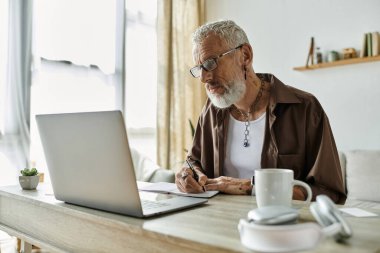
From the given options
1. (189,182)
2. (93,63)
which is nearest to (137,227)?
(189,182)

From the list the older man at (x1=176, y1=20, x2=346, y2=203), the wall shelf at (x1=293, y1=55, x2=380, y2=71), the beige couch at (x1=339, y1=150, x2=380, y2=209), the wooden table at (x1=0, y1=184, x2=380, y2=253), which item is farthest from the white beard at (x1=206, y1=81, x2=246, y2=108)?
the wall shelf at (x1=293, y1=55, x2=380, y2=71)

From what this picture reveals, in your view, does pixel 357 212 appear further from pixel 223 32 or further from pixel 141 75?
pixel 141 75

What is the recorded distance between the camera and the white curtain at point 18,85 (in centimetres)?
273

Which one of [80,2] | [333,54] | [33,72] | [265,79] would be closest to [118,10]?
[80,2]

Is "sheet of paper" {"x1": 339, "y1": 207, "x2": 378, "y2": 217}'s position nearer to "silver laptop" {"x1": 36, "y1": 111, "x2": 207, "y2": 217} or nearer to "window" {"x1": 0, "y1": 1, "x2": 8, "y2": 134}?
"silver laptop" {"x1": 36, "y1": 111, "x2": 207, "y2": 217}

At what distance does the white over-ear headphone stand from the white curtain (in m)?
2.50

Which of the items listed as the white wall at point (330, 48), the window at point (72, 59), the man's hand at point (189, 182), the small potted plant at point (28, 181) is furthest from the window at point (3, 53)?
the white wall at point (330, 48)

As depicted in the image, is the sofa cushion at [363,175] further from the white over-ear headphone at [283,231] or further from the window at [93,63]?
the white over-ear headphone at [283,231]

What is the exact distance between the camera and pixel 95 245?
3.04 feet

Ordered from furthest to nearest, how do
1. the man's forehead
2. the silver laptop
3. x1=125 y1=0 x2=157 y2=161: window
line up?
x1=125 y1=0 x2=157 y2=161: window
the man's forehead
the silver laptop

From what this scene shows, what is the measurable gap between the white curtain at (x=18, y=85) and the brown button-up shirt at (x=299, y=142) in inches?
70.2

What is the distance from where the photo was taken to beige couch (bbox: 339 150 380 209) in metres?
2.71

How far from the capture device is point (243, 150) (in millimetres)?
1555

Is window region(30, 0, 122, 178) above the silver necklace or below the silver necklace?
above
